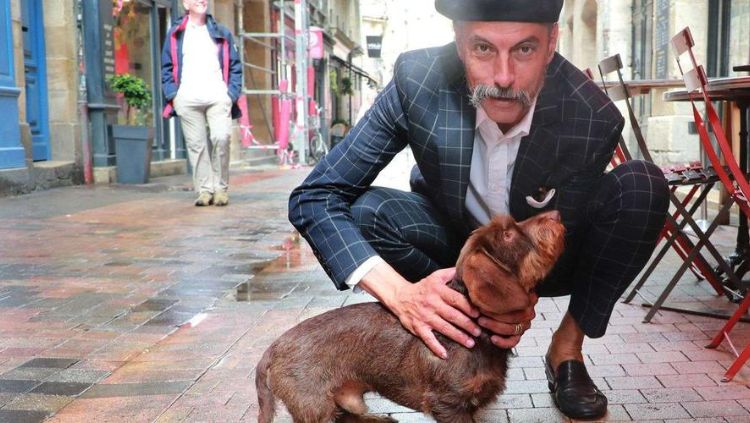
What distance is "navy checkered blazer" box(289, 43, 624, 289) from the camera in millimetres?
2910

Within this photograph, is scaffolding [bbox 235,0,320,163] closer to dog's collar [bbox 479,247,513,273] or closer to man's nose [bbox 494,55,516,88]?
man's nose [bbox 494,55,516,88]

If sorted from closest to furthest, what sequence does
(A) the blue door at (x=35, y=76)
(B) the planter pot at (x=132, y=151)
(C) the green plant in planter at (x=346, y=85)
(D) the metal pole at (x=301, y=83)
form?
(A) the blue door at (x=35, y=76) < (B) the planter pot at (x=132, y=151) < (D) the metal pole at (x=301, y=83) < (C) the green plant in planter at (x=346, y=85)

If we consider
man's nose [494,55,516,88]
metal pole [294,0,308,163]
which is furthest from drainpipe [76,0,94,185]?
man's nose [494,55,516,88]

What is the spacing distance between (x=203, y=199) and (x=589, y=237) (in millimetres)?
7443

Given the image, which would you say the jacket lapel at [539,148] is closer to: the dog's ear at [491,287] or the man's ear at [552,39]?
the man's ear at [552,39]

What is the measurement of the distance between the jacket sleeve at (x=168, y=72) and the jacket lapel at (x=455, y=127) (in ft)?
24.1

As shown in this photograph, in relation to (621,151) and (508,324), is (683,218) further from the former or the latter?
(508,324)

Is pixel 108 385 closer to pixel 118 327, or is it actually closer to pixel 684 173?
pixel 118 327

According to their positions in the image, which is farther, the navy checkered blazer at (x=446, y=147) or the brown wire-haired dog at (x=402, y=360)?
the navy checkered blazer at (x=446, y=147)

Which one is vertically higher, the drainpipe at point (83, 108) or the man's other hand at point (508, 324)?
the drainpipe at point (83, 108)

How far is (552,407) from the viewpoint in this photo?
10.4ft

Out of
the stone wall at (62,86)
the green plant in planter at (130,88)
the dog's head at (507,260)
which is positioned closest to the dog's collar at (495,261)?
the dog's head at (507,260)

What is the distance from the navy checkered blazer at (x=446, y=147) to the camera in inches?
115

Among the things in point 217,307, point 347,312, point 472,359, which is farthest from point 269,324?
point 472,359
